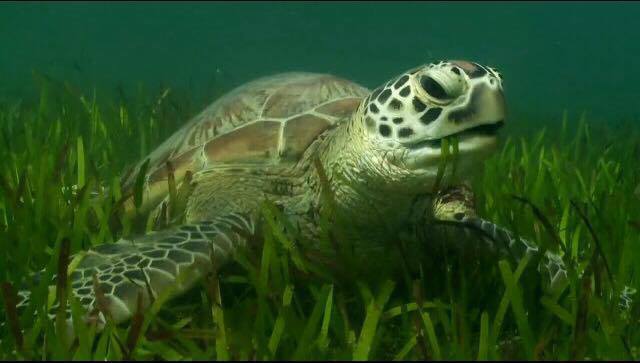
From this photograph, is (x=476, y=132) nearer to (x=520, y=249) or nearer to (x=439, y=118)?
(x=439, y=118)

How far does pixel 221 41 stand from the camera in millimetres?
87438

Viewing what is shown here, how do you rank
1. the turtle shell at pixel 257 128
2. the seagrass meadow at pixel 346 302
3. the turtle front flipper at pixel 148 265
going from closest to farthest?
the seagrass meadow at pixel 346 302, the turtle front flipper at pixel 148 265, the turtle shell at pixel 257 128

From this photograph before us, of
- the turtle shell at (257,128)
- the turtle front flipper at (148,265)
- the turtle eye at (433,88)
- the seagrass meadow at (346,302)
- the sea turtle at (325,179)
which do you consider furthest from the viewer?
the turtle shell at (257,128)

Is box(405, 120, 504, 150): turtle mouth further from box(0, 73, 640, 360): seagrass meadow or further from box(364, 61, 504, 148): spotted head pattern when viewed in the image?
box(0, 73, 640, 360): seagrass meadow

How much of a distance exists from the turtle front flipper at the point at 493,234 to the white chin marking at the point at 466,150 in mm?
309

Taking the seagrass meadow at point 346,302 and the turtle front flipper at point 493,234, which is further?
the turtle front flipper at point 493,234

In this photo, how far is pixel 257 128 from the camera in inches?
108

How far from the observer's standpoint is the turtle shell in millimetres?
2627

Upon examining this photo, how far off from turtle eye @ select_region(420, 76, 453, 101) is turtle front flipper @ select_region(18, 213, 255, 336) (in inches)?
28.3

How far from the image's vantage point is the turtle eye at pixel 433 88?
1.87 meters

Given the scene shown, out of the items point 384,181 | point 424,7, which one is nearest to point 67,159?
point 384,181

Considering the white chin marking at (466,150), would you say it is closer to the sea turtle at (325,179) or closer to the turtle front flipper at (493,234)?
the sea turtle at (325,179)

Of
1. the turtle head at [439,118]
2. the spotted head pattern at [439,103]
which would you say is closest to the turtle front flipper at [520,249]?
the turtle head at [439,118]

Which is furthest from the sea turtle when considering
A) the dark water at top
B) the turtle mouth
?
the dark water at top
